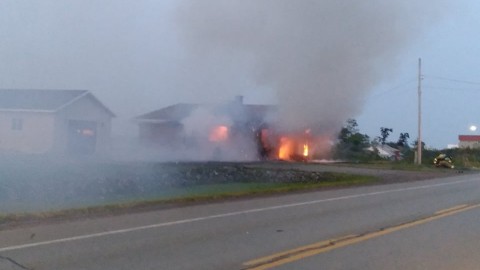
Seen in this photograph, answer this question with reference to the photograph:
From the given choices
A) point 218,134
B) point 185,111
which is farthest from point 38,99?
point 218,134

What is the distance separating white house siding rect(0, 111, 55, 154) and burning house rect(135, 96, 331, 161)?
6.55 meters

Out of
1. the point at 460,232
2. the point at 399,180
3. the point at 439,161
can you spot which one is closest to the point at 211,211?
the point at 460,232

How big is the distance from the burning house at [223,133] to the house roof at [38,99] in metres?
4.16

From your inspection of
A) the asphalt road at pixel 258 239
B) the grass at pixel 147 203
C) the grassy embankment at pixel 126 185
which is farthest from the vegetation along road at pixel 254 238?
the grassy embankment at pixel 126 185

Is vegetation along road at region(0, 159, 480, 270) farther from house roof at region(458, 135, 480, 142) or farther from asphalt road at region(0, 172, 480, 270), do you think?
Answer: house roof at region(458, 135, 480, 142)

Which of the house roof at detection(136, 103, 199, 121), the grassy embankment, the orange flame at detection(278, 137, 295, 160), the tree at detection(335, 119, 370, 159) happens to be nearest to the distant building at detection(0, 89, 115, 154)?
the house roof at detection(136, 103, 199, 121)

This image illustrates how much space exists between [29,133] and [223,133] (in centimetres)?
1119

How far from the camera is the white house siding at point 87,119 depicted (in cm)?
3400

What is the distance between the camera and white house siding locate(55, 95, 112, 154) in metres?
34.0

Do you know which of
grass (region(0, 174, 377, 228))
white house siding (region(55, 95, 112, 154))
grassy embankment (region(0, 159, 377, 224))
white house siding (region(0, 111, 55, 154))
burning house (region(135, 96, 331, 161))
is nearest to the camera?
grass (region(0, 174, 377, 228))

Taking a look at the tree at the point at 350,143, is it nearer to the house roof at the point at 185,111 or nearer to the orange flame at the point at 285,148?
the orange flame at the point at 285,148

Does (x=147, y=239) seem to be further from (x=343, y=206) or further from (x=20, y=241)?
(x=343, y=206)

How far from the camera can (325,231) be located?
1195 cm

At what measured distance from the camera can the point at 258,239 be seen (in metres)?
10.8
